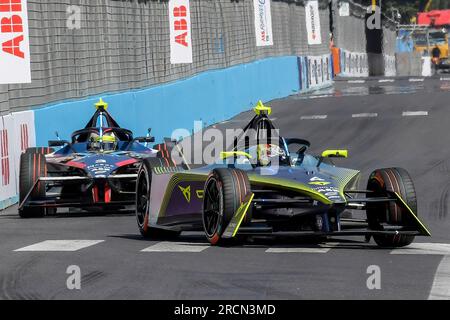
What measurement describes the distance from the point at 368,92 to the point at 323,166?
26328 millimetres

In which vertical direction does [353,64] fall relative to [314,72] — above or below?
above

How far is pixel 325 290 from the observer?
27.9 ft

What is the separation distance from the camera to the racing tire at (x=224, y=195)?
11125mm

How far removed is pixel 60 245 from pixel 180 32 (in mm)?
16673

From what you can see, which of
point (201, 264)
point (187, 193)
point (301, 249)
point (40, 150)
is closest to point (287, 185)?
point (301, 249)

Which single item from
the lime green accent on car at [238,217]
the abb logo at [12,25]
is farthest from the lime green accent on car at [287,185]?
the abb logo at [12,25]

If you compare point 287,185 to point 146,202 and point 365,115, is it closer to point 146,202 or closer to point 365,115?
point 146,202

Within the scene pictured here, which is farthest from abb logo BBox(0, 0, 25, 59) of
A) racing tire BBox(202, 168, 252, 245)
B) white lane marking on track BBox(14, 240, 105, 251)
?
racing tire BBox(202, 168, 252, 245)

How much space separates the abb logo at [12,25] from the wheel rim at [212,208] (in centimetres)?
699

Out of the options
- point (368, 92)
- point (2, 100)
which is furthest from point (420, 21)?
point (2, 100)

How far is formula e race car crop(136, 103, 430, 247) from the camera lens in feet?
36.7

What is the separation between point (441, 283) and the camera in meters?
8.81

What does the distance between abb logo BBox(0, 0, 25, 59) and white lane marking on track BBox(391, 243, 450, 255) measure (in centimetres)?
799
